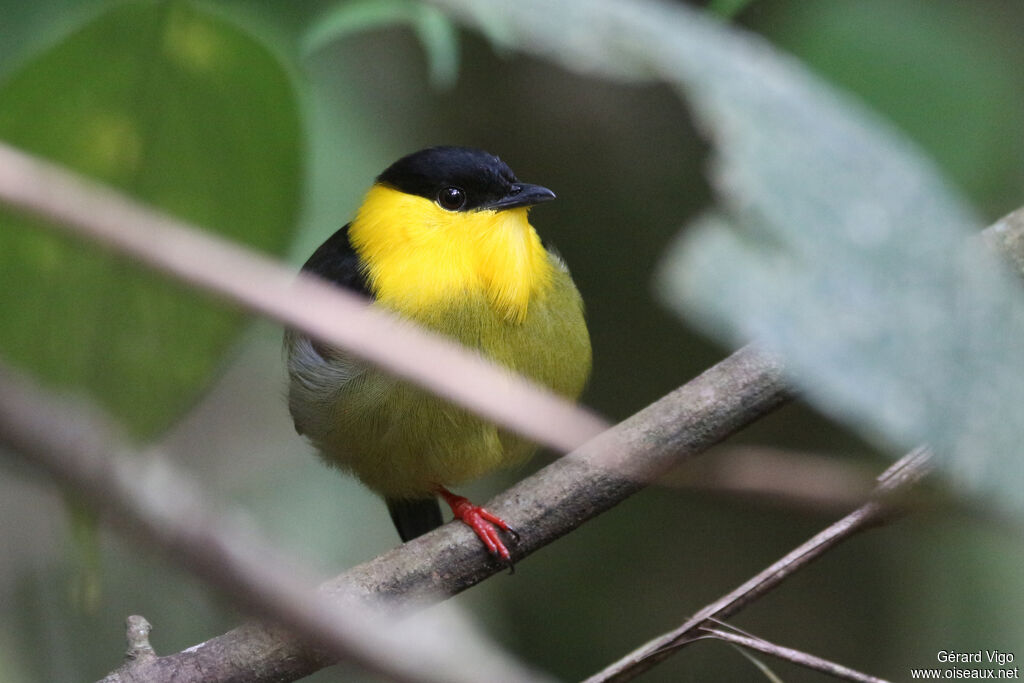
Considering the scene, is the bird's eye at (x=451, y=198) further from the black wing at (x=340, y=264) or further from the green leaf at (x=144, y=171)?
the green leaf at (x=144, y=171)

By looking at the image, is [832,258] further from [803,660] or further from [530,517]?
[530,517]

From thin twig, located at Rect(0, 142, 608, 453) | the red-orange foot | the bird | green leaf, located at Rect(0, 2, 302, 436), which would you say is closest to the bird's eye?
the bird

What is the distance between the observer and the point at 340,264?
2.68 meters

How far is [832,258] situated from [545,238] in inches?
100

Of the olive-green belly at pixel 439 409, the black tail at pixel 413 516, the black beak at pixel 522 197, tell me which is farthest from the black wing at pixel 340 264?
the black tail at pixel 413 516

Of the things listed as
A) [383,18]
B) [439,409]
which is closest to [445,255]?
[439,409]

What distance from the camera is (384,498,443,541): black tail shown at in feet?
9.86

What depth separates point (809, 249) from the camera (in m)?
0.96

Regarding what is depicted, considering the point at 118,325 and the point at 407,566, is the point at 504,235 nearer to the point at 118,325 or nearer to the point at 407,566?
the point at 407,566

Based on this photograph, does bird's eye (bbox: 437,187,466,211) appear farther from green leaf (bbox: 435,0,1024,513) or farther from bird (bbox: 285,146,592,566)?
green leaf (bbox: 435,0,1024,513)

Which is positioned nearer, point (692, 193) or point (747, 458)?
point (747, 458)

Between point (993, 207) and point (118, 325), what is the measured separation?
215 cm

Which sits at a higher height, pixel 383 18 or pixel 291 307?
pixel 383 18

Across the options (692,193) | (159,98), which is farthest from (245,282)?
(692,193)
